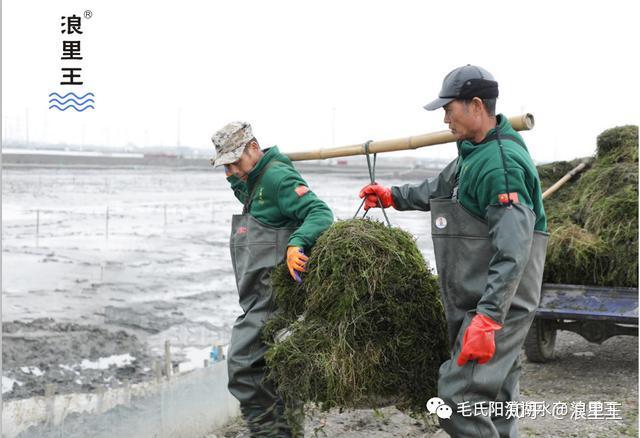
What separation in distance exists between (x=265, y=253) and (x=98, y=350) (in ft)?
18.8

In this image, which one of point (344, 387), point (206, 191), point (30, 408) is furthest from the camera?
point (206, 191)

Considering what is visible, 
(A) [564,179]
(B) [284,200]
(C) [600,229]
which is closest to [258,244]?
(B) [284,200]

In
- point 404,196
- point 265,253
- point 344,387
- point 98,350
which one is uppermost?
point 404,196

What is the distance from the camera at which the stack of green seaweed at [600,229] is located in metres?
6.46

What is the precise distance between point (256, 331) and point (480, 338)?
1468mm

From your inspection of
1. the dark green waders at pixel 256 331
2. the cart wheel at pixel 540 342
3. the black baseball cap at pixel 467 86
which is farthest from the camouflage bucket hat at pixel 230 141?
the cart wheel at pixel 540 342

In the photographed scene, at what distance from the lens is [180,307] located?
38.7ft

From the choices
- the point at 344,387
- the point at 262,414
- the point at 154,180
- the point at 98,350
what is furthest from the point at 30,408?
the point at 154,180

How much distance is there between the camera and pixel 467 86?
131 inches

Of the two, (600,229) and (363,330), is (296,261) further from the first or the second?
(600,229)

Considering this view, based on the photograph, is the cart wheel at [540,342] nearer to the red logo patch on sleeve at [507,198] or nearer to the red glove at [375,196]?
the red glove at [375,196]

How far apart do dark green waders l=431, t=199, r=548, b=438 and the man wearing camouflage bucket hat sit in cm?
87

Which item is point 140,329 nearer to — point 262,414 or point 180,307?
point 180,307

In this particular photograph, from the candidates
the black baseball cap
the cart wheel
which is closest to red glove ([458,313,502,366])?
the black baseball cap
